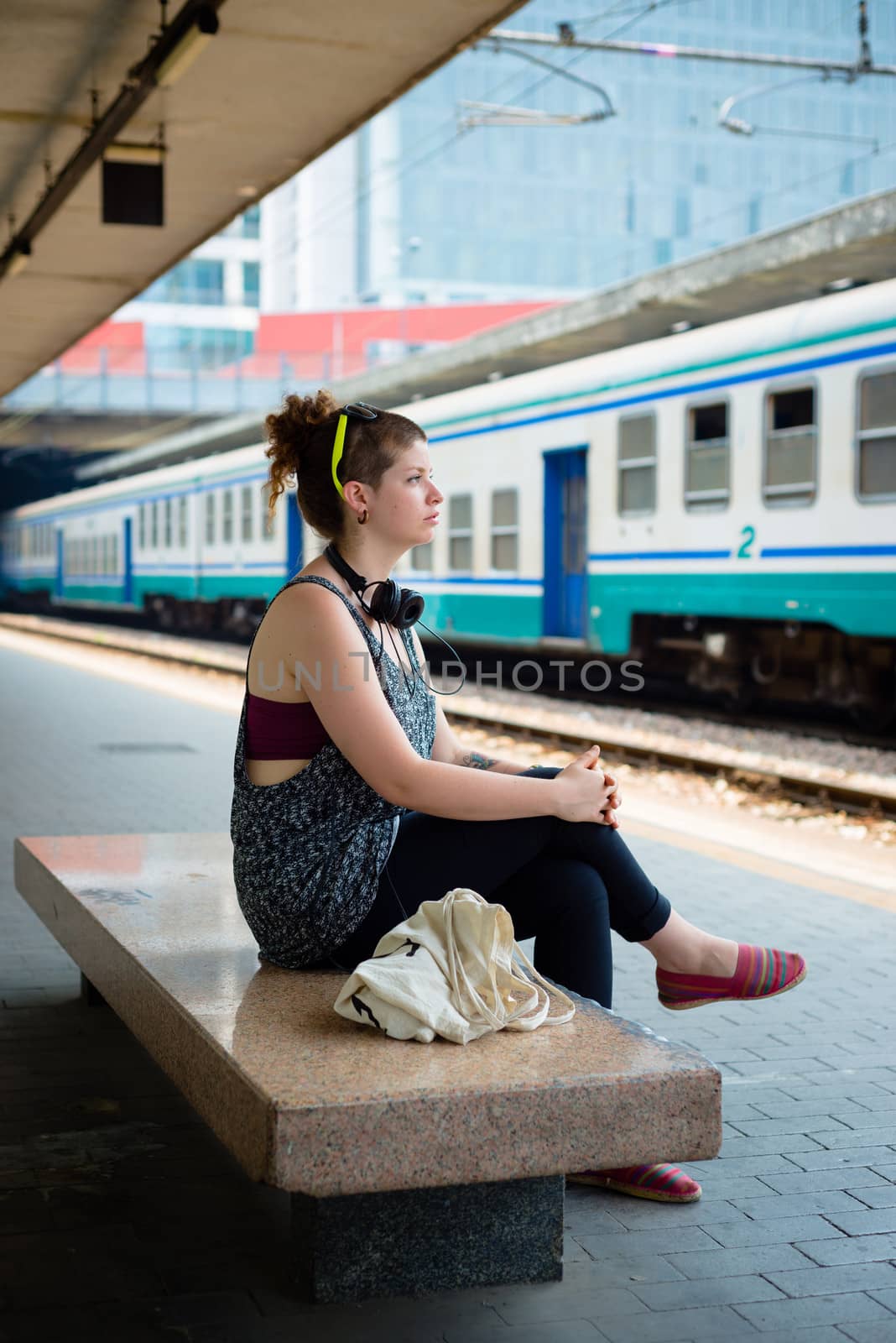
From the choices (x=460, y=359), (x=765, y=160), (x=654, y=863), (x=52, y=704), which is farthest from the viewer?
(x=765, y=160)

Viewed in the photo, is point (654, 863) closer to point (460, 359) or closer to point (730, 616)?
point (730, 616)

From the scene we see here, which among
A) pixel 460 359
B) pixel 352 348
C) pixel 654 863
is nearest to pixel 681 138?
pixel 352 348

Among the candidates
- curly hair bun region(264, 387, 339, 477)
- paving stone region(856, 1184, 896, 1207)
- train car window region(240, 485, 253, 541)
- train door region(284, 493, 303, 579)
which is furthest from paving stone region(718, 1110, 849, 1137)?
train car window region(240, 485, 253, 541)

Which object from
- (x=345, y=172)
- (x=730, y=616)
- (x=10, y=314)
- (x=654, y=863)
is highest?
(x=345, y=172)

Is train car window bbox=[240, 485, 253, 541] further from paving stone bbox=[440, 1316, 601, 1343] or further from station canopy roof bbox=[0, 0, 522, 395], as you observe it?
paving stone bbox=[440, 1316, 601, 1343]

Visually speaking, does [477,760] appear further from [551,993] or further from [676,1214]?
[676,1214]

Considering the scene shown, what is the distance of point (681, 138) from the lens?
307 feet

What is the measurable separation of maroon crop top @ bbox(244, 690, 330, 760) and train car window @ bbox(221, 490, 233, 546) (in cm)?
2294

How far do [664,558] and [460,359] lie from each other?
12524 millimetres

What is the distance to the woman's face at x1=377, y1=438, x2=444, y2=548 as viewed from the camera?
3.63 meters

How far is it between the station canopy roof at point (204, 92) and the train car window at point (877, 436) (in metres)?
3.84

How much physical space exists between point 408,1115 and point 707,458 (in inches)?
444

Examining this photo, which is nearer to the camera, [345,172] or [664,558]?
[664,558]

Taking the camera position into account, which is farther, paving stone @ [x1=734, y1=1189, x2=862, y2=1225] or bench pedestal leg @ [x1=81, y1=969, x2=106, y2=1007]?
bench pedestal leg @ [x1=81, y1=969, x2=106, y2=1007]
